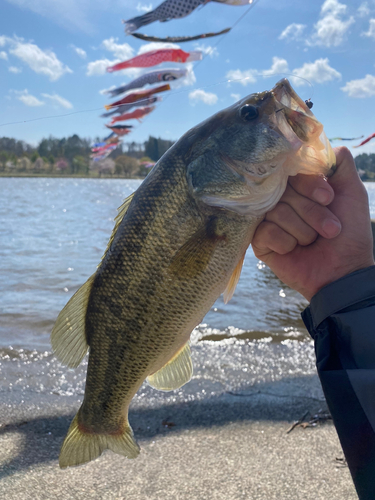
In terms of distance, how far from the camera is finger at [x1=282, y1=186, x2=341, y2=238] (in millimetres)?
2043

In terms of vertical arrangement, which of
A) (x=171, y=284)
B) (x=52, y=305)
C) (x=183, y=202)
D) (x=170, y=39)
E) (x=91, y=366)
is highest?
(x=170, y=39)

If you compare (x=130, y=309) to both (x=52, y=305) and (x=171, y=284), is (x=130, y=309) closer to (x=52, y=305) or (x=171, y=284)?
(x=171, y=284)

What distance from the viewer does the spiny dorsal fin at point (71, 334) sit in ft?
6.96

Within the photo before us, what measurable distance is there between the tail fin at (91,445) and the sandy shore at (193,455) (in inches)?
28.0

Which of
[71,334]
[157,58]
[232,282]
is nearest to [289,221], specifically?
[232,282]

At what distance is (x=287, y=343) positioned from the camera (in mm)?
6449

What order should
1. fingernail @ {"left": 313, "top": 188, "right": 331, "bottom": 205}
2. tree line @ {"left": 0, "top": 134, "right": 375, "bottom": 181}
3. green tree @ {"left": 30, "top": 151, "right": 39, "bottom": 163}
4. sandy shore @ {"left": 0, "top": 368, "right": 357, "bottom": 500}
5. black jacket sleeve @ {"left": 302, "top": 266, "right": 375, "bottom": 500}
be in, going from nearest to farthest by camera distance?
black jacket sleeve @ {"left": 302, "top": 266, "right": 375, "bottom": 500}
fingernail @ {"left": 313, "top": 188, "right": 331, "bottom": 205}
sandy shore @ {"left": 0, "top": 368, "right": 357, "bottom": 500}
tree line @ {"left": 0, "top": 134, "right": 375, "bottom": 181}
green tree @ {"left": 30, "top": 151, "right": 39, "bottom": 163}

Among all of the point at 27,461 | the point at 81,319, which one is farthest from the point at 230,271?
the point at 27,461

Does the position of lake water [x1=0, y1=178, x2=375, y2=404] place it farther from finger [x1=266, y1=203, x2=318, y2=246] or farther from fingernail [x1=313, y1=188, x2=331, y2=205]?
fingernail [x1=313, y1=188, x2=331, y2=205]

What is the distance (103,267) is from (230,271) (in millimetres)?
655

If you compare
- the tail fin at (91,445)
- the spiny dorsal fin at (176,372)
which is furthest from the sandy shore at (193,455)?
the spiny dorsal fin at (176,372)

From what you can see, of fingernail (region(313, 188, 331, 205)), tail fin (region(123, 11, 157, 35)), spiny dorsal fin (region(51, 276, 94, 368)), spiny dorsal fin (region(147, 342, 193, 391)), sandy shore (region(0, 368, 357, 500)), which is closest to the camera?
fingernail (region(313, 188, 331, 205))

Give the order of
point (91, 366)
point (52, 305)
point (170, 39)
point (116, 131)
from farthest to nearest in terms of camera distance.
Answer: point (116, 131), point (170, 39), point (52, 305), point (91, 366)

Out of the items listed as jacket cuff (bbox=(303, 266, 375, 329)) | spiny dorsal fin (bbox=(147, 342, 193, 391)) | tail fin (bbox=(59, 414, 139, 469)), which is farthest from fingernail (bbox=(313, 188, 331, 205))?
tail fin (bbox=(59, 414, 139, 469))
